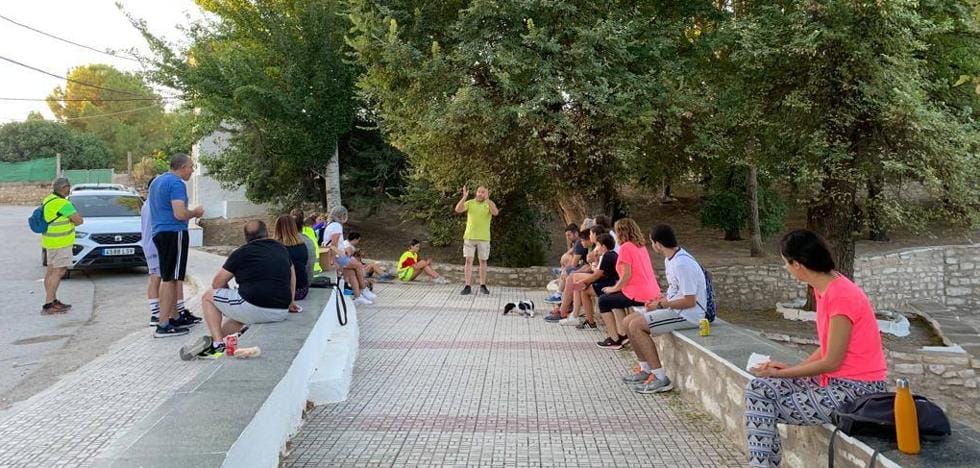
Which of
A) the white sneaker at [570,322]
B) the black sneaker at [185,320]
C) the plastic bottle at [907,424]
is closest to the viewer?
the plastic bottle at [907,424]

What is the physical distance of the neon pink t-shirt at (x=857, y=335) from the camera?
3.55 meters

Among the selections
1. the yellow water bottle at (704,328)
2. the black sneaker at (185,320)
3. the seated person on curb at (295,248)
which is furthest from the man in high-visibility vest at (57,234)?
the yellow water bottle at (704,328)

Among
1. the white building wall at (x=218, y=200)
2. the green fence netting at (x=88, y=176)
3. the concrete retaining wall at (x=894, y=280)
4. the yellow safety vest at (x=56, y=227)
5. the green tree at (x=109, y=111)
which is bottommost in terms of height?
the concrete retaining wall at (x=894, y=280)

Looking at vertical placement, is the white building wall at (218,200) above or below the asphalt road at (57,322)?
above

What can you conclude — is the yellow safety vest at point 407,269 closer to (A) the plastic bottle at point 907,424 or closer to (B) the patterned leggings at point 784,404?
(B) the patterned leggings at point 784,404

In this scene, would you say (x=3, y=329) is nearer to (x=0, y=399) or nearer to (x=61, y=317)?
(x=61, y=317)

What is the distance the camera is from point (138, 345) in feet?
25.2

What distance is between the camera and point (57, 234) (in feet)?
32.4

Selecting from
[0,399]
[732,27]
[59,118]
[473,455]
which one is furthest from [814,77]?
[59,118]

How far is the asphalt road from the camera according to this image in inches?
283

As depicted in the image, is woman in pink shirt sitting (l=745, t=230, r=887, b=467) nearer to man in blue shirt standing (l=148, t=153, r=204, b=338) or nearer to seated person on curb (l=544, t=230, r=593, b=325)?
seated person on curb (l=544, t=230, r=593, b=325)

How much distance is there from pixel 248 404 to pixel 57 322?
7.74 m

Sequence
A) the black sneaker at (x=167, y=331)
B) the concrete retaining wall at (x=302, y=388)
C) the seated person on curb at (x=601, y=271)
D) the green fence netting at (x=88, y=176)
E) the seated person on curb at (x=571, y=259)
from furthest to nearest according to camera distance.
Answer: the green fence netting at (x=88, y=176) → the seated person on curb at (x=571, y=259) → the seated person on curb at (x=601, y=271) → the black sneaker at (x=167, y=331) → the concrete retaining wall at (x=302, y=388)

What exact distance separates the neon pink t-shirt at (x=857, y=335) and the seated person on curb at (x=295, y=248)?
5.21 metres
